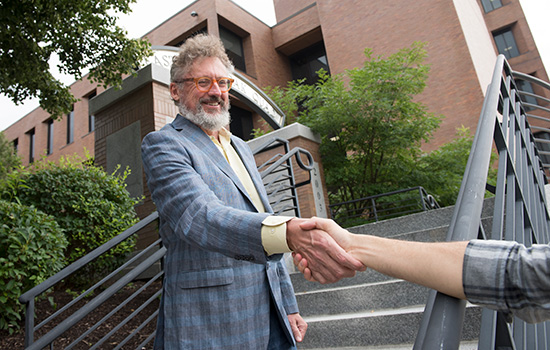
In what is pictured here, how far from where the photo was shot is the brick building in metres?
14.3

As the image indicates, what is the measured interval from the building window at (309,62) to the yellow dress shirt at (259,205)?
18.5m

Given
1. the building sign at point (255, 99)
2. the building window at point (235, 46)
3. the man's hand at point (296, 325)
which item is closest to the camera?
the man's hand at point (296, 325)

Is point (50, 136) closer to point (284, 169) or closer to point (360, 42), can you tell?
point (360, 42)

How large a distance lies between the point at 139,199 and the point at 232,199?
4392 mm

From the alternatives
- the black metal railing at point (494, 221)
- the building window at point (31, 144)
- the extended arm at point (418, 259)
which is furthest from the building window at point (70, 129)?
the extended arm at point (418, 259)

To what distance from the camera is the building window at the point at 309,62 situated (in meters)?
19.9

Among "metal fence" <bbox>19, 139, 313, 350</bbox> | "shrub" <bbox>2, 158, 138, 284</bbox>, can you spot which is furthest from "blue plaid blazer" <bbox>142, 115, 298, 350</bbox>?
"shrub" <bbox>2, 158, 138, 284</bbox>

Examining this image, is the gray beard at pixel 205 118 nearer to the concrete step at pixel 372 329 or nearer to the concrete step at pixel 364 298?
the concrete step at pixel 372 329

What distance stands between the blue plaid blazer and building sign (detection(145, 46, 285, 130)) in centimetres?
492

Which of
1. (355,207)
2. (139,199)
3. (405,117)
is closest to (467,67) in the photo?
(405,117)

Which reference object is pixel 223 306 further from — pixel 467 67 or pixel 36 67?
pixel 467 67

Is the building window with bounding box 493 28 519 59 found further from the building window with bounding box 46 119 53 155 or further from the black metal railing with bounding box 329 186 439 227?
the building window with bounding box 46 119 53 155

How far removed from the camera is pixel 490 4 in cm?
2059

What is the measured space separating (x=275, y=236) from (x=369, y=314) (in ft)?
6.46
